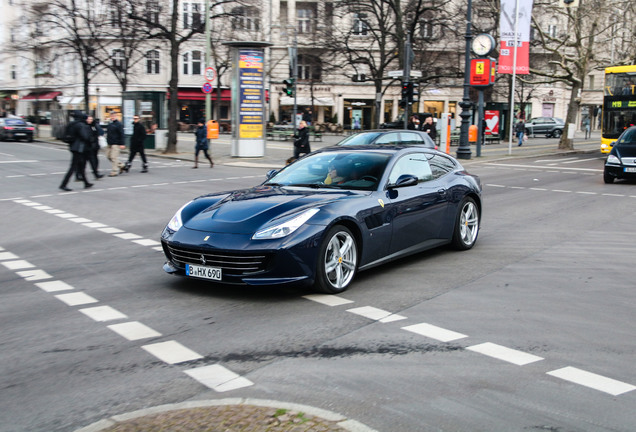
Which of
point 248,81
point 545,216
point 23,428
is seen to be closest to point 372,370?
point 23,428

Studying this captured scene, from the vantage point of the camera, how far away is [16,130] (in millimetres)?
43875

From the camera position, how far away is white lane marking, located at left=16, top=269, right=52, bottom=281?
7.89 meters

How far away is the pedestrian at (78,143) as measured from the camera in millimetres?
17391

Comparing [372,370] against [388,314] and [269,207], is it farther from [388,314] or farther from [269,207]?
[269,207]

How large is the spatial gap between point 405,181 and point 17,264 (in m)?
4.83

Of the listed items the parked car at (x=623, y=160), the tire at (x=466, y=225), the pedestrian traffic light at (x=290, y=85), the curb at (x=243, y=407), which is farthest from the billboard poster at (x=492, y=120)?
the curb at (x=243, y=407)

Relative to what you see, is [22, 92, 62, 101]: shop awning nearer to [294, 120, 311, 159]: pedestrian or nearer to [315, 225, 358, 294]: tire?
[294, 120, 311, 159]: pedestrian

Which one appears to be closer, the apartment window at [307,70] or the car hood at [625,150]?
the car hood at [625,150]

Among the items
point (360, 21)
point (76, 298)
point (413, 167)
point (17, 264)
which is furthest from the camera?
point (360, 21)

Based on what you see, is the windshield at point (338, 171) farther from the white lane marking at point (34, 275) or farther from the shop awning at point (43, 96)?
the shop awning at point (43, 96)

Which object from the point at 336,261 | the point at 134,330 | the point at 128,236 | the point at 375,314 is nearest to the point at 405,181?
the point at 336,261

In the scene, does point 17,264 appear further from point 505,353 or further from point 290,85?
point 290,85

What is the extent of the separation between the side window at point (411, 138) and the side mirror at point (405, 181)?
1224cm

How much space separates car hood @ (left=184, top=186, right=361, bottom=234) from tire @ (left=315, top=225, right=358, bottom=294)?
37 centimetres
